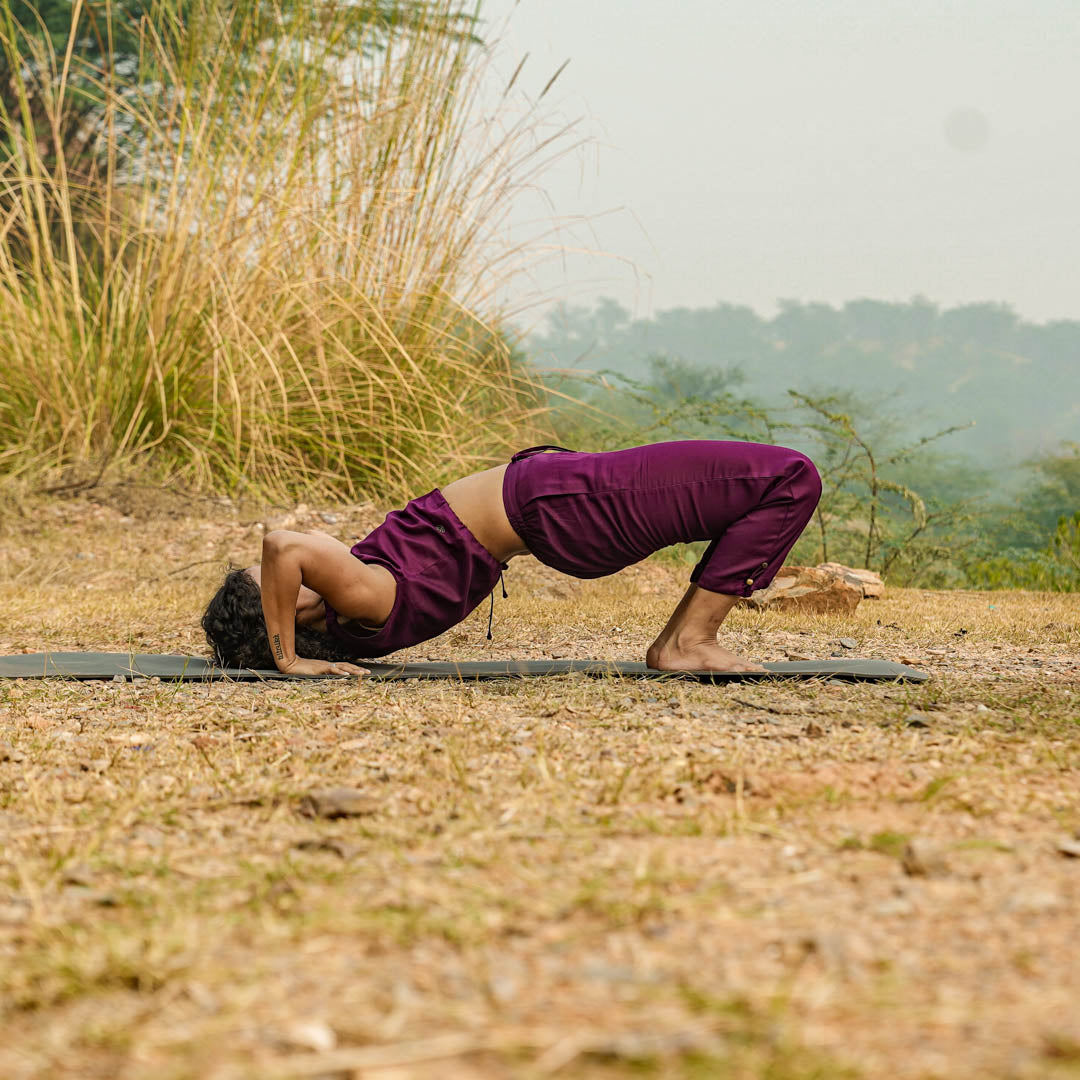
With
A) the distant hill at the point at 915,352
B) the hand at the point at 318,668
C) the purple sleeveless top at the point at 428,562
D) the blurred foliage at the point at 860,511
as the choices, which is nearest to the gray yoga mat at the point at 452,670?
the hand at the point at 318,668

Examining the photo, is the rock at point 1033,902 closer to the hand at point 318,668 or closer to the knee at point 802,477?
the knee at point 802,477

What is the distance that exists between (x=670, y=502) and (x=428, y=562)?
0.62 metres

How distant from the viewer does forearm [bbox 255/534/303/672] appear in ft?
8.57

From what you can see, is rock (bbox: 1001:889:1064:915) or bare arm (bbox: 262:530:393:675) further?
bare arm (bbox: 262:530:393:675)

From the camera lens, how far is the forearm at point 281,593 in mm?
2612

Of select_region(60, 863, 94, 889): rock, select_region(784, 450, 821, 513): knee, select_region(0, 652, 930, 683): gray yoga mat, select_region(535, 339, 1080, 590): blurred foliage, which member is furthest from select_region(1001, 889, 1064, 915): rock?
select_region(535, 339, 1080, 590): blurred foliage

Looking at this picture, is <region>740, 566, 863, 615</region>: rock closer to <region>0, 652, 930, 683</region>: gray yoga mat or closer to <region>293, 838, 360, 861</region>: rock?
<region>0, 652, 930, 683</region>: gray yoga mat

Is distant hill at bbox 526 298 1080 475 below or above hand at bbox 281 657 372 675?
above

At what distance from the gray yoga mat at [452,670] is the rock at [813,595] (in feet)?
4.53

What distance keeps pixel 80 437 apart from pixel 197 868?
469 cm

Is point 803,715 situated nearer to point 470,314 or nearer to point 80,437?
point 470,314

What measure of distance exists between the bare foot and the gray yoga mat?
0.10ft

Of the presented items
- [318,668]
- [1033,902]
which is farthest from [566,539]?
[1033,902]

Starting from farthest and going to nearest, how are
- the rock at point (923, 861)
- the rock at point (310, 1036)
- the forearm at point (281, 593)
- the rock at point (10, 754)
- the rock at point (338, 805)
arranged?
the forearm at point (281, 593)
the rock at point (10, 754)
the rock at point (338, 805)
the rock at point (923, 861)
the rock at point (310, 1036)
